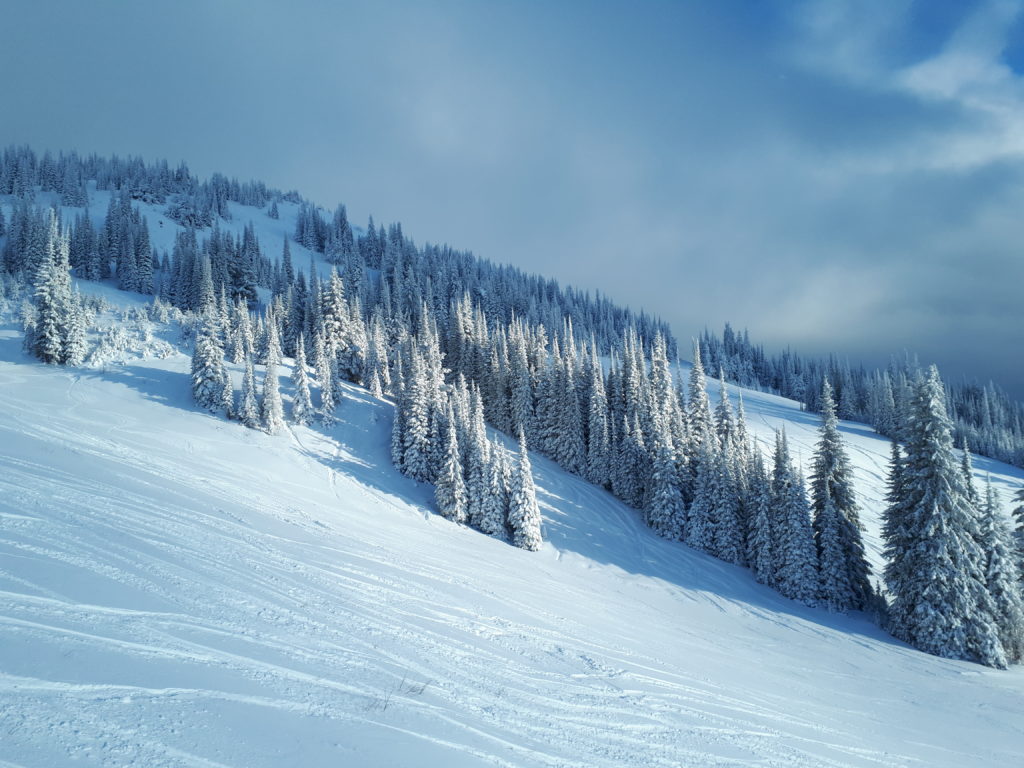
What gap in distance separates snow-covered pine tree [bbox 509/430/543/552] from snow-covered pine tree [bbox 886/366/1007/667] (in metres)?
20.1

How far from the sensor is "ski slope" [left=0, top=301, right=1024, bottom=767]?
5467mm

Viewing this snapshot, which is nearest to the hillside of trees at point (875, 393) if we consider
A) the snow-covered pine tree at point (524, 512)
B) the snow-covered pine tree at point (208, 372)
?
the snow-covered pine tree at point (524, 512)

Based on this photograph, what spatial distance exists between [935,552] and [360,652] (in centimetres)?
2680

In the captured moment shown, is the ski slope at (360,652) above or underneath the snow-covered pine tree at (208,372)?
underneath

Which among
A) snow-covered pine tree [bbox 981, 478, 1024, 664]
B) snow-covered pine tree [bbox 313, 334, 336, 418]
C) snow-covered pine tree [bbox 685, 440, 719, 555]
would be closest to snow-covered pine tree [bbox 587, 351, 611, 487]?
snow-covered pine tree [bbox 685, 440, 719, 555]

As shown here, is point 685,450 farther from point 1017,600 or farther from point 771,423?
point 771,423

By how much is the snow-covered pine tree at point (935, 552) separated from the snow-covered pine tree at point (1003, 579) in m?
0.58

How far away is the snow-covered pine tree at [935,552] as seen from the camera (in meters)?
21.3

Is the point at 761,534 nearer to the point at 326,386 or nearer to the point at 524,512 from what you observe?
the point at 524,512

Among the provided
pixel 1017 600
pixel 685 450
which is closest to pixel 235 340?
pixel 685 450

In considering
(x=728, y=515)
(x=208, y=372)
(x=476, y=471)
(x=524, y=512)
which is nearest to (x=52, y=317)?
(x=208, y=372)

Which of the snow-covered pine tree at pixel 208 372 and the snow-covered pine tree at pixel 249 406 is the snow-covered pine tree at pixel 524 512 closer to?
the snow-covered pine tree at pixel 249 406

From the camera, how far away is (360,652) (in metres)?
8.46

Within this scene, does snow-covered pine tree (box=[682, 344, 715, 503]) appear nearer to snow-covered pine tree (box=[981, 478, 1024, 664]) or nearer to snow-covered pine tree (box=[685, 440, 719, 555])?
snow-covered pine tree (box=[685, 440, 719, 555])
